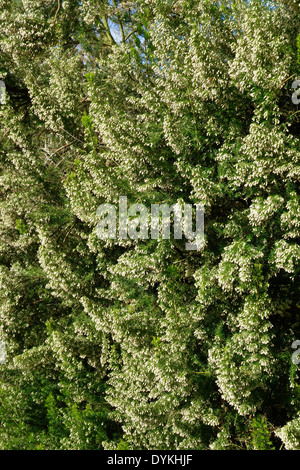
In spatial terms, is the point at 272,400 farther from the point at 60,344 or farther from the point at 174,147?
the point at 174,147

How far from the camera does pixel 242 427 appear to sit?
5.18 metres

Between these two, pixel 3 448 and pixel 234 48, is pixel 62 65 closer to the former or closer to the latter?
pixel 234 48

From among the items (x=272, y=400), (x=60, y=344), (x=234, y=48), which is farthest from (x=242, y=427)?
(x=234, y=48)

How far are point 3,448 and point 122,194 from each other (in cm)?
423

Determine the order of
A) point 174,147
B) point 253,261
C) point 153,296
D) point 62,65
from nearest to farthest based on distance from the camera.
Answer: point 253,261 → point 174,147 → point 153,296 → point 62,65

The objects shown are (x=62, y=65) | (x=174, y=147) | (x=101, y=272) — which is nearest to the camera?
(x=174, y=147)

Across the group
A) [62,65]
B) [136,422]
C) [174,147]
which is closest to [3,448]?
[136,422]

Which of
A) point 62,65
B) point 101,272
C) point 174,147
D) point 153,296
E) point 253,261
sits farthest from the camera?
point 62,65

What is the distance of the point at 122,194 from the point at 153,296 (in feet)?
5.17

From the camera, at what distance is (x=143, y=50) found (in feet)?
21.9

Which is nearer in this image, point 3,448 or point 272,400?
point 272,400

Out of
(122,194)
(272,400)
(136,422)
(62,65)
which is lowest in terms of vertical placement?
(136,422)

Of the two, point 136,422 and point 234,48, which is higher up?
point 234,48

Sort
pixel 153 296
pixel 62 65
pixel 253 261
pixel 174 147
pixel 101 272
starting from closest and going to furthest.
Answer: pixel 253 261 → pixel 174 147 → pixel 153 296 → pixel 101 272 → pixel 62 65
